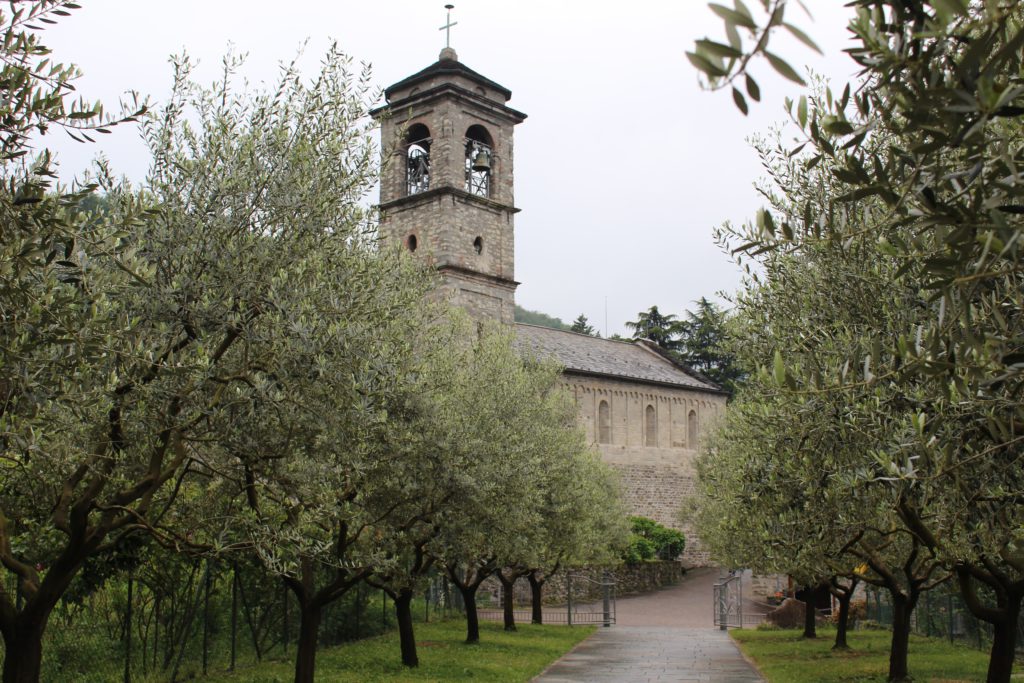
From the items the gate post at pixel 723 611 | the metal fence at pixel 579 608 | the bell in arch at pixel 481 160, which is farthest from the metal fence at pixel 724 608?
the bell in arch at pixel 481 160

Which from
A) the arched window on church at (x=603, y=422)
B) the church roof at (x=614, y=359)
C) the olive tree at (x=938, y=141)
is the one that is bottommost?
the olive tree at (x=938, y=141)

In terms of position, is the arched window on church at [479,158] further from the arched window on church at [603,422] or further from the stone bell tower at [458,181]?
the arched window on church at [603,422]

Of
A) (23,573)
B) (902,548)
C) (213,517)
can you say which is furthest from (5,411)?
(902,548)

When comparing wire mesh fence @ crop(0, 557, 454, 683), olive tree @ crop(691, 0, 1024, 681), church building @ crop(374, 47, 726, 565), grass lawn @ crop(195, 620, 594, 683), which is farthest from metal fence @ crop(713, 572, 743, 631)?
olive tree @ crop(691, 0, 1024, 681)

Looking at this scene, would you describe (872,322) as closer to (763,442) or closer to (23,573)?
(763,442)

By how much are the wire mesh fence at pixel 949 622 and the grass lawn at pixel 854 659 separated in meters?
0.43

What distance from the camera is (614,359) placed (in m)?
58.1

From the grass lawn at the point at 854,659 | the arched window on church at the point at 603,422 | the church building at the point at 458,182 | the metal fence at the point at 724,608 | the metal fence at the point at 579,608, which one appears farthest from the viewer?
the arched window on church at the point at 603,422

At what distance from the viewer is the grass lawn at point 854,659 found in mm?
18922

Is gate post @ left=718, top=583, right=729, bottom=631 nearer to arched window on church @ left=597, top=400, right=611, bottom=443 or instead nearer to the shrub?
the shrub

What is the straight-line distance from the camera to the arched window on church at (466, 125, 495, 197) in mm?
42625

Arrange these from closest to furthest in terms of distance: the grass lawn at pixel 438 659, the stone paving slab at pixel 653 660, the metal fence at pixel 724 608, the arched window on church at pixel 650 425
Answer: the grass lawn at pixel 438 659 → the stone paving slab at pixel 653 660 → the metal fence at pixel 724 608 → the arched window on church at pixel 650 425

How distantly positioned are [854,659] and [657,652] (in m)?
4.81

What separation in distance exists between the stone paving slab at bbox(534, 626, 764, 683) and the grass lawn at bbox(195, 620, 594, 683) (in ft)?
2.04
